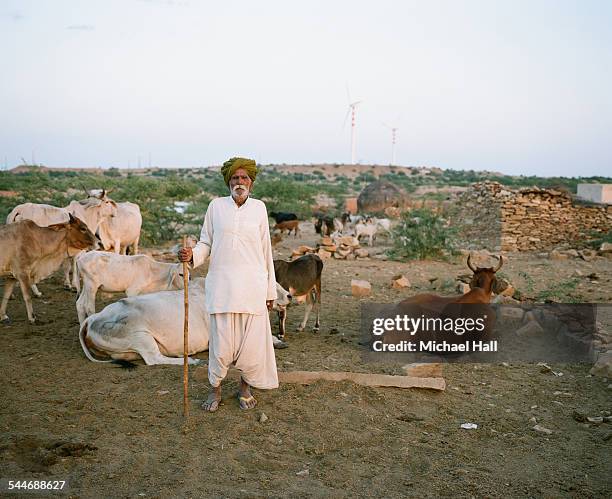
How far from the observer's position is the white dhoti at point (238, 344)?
195 inches

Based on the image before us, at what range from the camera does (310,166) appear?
83.5 meters

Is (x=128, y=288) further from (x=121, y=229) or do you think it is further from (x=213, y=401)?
(x=121, y=229)

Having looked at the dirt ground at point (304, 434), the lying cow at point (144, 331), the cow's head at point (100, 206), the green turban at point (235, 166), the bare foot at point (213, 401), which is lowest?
the dirt ground at point (304, 434)

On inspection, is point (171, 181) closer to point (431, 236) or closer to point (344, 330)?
point (431, 236)

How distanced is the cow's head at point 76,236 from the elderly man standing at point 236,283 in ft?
14.6

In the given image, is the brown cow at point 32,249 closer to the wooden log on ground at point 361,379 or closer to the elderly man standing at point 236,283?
the elderly man standing at point 236,283

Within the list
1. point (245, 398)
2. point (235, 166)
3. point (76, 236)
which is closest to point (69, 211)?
point (76, 236)

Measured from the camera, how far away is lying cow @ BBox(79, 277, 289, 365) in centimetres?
618

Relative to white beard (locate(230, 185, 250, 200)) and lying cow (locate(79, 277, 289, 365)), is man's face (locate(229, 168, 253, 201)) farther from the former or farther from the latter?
lying cow (locate(79, 277, 289, 365))

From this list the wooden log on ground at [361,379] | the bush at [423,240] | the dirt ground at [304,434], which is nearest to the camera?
the dirt ground at [304,434]

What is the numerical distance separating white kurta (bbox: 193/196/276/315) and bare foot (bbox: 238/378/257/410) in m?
0.63

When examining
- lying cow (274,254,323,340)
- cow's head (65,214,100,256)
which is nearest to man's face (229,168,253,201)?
lying cow (274,254,323,340)

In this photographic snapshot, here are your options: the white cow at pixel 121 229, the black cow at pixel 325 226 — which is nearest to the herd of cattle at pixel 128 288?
the white cow at pixel 121 229

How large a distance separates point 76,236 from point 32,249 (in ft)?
2.40
